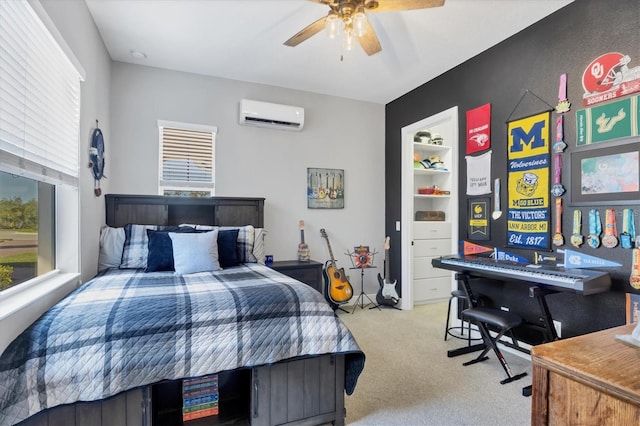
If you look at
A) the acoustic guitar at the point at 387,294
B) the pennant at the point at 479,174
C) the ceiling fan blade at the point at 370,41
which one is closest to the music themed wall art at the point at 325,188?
the acoustic guitar at the point at 387,294

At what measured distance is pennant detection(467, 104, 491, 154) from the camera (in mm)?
2973

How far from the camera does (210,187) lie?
11.8 ft

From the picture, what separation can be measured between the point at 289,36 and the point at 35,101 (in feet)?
6.29

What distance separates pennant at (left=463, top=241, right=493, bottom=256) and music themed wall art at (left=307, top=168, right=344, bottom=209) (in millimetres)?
1601

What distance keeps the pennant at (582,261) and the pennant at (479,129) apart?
1141 mm

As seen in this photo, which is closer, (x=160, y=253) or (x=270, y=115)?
(x=160, y=253)

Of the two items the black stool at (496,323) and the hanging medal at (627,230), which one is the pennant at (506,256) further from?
the hanging medal at (627,230)

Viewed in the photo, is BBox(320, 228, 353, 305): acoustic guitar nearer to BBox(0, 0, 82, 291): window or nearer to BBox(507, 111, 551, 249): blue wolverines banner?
BBox(507, 111, 551, 249): blue wolverines banner

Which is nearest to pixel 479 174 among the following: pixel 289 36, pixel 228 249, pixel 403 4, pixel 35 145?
pixel 403 4

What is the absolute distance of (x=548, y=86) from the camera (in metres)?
2.50

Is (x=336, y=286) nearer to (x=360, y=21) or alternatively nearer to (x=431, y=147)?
(x=431, y=147)

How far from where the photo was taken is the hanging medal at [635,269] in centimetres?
196

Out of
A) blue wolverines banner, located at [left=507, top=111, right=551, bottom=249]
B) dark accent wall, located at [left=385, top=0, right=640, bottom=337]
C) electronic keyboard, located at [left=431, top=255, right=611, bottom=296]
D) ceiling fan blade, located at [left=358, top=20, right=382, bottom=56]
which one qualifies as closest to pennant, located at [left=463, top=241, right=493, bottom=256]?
dark accent wall, located at [left=385, top=0, right=640, bottom=337]

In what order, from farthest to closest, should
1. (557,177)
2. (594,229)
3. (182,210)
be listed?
1. (182,210)
2. (557,177)
3. (594,229)
